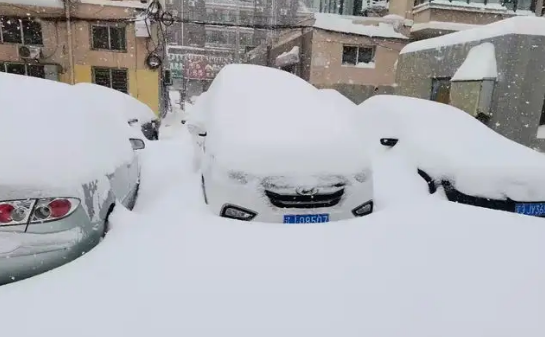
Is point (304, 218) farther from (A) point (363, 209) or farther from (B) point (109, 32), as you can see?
(B) point (109, 32)

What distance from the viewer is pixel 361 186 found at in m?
3.35

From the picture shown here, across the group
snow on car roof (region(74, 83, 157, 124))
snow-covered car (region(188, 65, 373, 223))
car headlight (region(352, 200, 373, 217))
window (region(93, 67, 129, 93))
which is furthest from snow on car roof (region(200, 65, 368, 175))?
window (region(93, 67, 129, 93))

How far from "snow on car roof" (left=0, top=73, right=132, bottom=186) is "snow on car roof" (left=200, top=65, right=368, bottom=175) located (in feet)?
3.17

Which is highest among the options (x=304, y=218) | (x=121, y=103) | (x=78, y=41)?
(x=78, y=41)

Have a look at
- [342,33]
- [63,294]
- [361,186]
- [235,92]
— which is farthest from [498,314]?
[342,33]

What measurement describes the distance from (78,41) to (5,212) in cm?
1799

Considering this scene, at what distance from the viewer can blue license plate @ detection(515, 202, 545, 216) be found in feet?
12.4

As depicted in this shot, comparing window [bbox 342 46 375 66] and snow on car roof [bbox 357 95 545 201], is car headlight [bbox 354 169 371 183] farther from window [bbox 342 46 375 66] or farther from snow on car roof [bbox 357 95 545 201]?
window [bbox 342 46 375 66]

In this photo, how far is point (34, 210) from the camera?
2.01 meters

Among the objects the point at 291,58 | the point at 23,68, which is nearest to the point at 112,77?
the point at 23,68

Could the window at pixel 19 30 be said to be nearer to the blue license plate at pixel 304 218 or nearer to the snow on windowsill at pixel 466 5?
the snow on windowsill at pixel 466 5

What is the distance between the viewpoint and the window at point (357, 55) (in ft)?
63.6

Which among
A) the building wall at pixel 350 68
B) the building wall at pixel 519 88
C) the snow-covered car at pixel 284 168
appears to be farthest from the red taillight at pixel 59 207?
the building wall at pixel 350 68

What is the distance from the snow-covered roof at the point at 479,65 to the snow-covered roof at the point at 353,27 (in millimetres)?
9450
